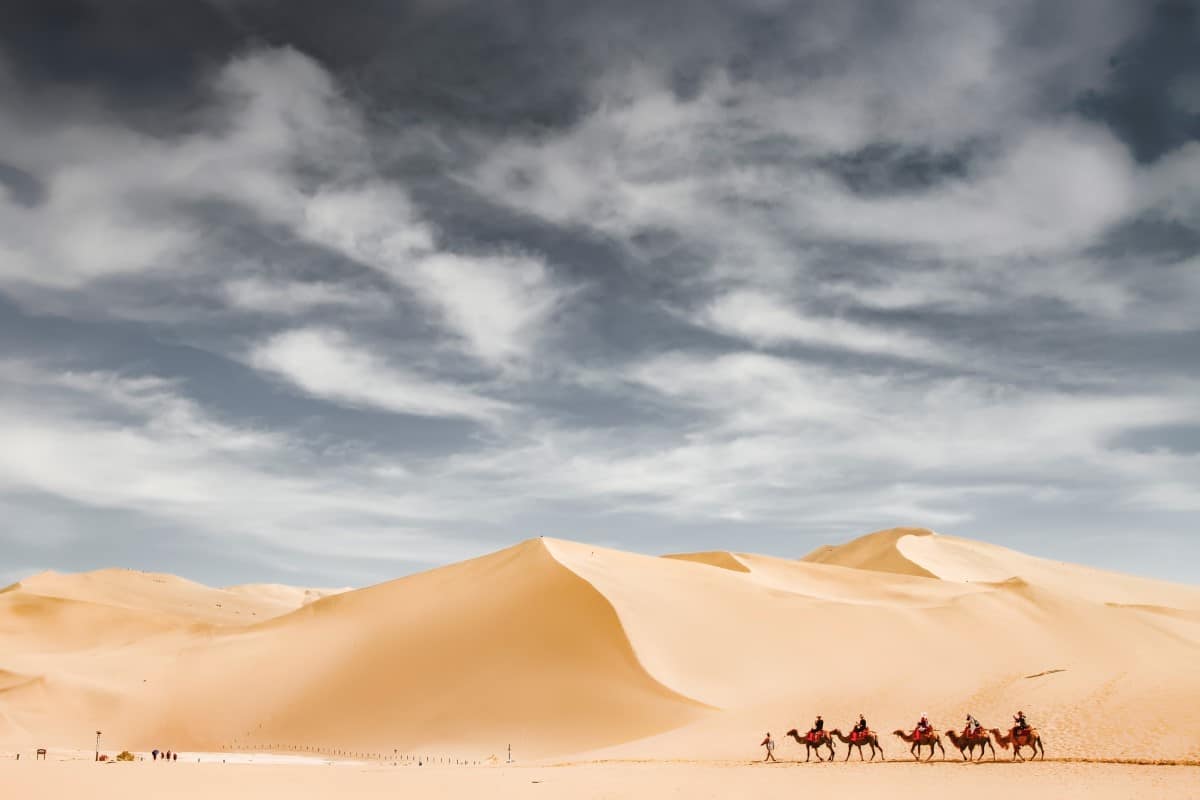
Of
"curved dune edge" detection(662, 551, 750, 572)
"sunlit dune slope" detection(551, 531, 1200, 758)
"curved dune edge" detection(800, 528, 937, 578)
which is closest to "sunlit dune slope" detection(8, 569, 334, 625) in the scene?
"curved dune edge" detection(662, 551, 750, 572)

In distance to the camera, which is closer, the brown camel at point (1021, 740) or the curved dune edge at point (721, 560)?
the brown camel at point (1021, 740)

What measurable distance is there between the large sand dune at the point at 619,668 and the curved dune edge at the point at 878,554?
23.8 m

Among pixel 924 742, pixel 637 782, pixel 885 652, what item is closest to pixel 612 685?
pixel 885 652

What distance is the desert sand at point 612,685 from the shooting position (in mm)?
25234

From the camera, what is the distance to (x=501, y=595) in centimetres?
5347

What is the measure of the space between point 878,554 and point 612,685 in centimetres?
6029

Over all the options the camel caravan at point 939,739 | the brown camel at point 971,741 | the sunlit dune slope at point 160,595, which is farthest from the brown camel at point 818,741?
the sunlit dune slope at point 160,595

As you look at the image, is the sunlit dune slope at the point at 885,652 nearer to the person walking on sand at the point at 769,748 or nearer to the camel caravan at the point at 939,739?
the camel caravan at the point at 939,739

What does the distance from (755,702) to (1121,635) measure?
22.2 m

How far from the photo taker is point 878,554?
96250 millimetres

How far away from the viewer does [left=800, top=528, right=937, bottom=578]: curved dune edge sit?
8869 centimetres

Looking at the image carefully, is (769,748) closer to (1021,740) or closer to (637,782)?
(637,782)

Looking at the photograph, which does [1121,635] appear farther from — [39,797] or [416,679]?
[39,797]

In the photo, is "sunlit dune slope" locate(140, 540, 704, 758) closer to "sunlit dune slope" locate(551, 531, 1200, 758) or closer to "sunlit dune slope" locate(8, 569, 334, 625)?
"sunlit dune slope" locate(551, 531, 1200, 758)
